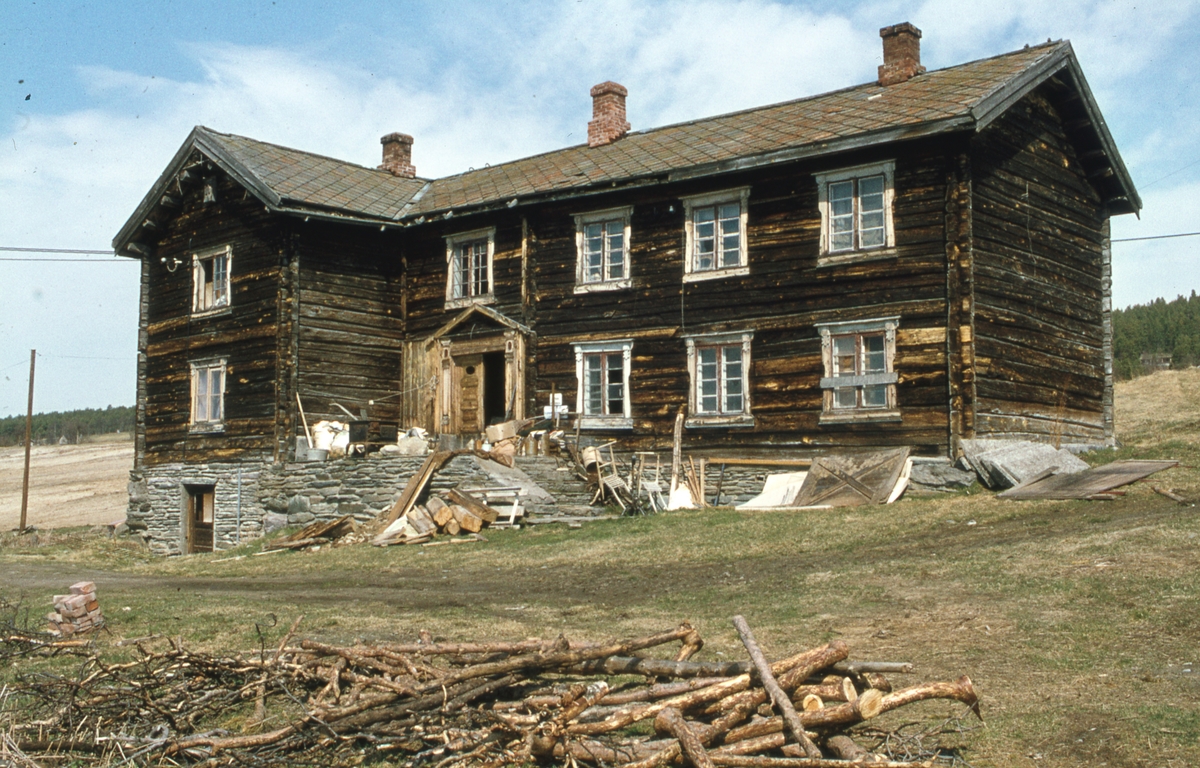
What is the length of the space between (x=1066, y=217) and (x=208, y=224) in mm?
19171

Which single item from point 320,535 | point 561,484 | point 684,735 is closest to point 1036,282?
point 561,484

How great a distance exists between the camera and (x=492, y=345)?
915 inches

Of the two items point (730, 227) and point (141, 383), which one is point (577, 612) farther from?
point (141, 383)

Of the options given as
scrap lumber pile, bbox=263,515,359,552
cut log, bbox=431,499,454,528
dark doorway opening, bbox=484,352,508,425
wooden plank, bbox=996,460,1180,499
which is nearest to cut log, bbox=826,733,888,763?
wooden plank, bbox=996,460,1180,499

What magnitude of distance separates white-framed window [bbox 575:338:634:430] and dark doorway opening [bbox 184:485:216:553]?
9396 millimetres

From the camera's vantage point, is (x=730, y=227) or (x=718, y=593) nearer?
(x=718, y=593)

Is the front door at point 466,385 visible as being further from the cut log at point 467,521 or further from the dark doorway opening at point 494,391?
the cut log at point 467,521

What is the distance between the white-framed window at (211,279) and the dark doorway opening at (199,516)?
170 inches

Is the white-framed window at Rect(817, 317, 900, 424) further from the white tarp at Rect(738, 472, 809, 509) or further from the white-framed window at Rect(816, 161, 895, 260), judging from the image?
the white-framed window at Rect(816, 161, 895, 260)

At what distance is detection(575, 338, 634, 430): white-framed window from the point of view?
2164 cm

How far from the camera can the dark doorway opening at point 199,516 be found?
990 inches

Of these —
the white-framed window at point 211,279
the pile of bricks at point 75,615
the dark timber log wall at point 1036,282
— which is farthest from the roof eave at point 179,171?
the dark timber log wall at point 1036,282

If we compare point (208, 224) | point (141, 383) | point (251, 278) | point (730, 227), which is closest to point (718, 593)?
point (730, 227)

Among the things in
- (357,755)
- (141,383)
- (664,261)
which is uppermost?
(664,261)
